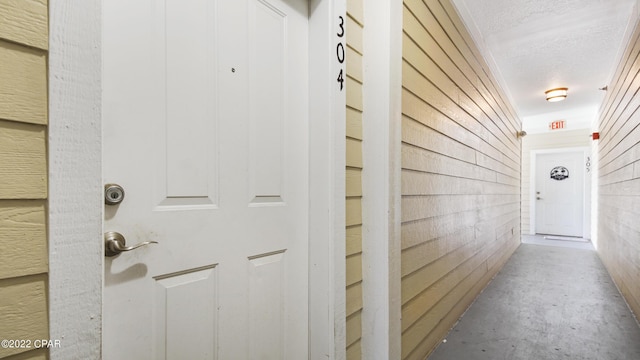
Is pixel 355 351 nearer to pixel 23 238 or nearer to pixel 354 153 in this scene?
pixel 354 153

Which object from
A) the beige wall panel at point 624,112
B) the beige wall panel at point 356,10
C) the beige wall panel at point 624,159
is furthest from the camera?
the beige wall panel at point 624,112

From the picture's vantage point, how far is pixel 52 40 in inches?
23.7

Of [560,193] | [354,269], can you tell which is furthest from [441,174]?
[560,193]

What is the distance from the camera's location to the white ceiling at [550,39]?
2533 millimetres

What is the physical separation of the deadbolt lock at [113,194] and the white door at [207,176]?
0.05 ft

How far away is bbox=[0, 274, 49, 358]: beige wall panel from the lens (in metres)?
0.57

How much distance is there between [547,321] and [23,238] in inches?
127

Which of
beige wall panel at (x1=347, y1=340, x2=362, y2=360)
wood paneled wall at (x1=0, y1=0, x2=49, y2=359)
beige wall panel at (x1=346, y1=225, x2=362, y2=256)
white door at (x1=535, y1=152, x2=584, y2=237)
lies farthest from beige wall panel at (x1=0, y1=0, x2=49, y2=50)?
white door at (x1=535, y1=152, x2=584, y2=237)

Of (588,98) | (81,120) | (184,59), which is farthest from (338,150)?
(588,98)

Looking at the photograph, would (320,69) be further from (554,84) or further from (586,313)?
(554,84)

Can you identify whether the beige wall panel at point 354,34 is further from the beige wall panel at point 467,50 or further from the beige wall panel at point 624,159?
the beige wall panel at point 624,159

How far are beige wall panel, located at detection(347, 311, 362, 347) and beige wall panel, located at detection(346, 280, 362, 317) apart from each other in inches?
1.0

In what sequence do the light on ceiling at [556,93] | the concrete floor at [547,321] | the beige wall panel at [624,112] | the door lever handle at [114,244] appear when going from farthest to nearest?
the light on ceiling at [556,93], the beige wall panel at [624,112], the concrete floor at [547,321], the door lever handle at [114,244]

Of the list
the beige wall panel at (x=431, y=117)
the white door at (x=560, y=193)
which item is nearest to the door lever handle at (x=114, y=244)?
the beige wall panel at (x=431, y=117)
